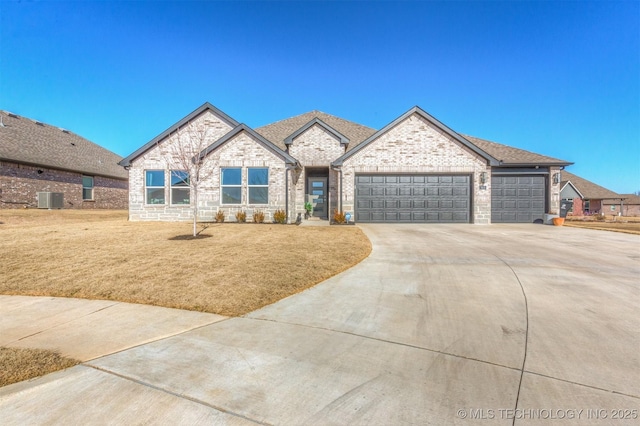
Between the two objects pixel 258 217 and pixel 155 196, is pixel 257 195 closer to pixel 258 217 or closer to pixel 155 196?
pixel 258 217

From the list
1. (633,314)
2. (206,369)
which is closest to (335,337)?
(206,369)

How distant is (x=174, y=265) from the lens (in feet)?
19.9

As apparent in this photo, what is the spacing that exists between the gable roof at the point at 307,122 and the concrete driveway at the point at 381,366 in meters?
16.1

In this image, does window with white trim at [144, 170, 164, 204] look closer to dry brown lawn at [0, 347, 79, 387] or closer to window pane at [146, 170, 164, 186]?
window pane at [146, 170, 164, 186]

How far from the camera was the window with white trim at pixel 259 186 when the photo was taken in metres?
14.8

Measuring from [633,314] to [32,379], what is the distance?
6.79 meters

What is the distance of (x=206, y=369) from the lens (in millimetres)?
2547

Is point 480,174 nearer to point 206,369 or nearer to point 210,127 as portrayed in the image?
point 210,127

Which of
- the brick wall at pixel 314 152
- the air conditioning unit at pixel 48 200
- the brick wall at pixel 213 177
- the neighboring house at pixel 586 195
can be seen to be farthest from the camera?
the neighboring house at pixel 586 195

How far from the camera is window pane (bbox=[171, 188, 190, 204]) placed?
50.0ft

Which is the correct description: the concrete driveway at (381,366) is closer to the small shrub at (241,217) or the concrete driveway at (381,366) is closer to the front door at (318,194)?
the small shrub at (241,217)

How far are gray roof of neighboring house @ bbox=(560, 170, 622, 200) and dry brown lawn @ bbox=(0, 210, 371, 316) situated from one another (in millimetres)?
45250

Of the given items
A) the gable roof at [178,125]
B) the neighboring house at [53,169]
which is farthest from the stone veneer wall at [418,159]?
the neighboring house at [53,169]

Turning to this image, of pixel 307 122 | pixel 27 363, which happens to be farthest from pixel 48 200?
pixel 27 363
